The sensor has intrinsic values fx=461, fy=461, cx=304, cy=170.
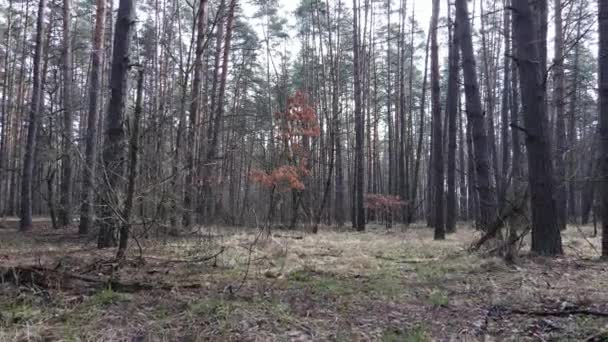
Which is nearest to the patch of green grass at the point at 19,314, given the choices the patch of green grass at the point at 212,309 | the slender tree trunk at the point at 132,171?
the patch of green grass at the point at 212,309

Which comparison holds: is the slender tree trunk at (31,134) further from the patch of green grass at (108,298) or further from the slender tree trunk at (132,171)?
the patch of green grass at (108,298)

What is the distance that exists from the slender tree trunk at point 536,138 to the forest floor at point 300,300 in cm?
39

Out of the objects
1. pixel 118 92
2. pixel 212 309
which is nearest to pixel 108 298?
pixel 212 309

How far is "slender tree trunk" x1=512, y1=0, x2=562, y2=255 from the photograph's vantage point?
632cm

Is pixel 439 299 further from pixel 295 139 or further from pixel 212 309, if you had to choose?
pixel 295 139

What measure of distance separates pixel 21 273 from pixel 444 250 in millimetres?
6105

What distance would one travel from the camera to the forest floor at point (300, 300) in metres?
3.13

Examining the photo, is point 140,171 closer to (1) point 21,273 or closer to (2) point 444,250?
(1) point 21,273

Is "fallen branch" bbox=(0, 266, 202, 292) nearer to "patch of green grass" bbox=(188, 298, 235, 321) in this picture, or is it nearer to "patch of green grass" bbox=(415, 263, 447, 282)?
"patch of green grass" bbox=(188, 298, 235, 321)

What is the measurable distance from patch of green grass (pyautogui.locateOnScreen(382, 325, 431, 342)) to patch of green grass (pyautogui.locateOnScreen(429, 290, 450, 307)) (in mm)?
724

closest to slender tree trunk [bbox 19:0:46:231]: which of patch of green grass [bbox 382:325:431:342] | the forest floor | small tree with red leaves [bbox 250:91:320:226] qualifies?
small tree with red leaves [bbox 250:91:320:226]

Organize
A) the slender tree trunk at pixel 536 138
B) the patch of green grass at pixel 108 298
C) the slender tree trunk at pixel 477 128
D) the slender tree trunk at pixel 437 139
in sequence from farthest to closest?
the slender tree trunk at pixel 437 139 < the slender tree trunk at pixel 477 128 < the slender tree trunk at pixel 536 138 < the patch of green grass at pixel 108 298

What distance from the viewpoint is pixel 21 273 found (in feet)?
13.9

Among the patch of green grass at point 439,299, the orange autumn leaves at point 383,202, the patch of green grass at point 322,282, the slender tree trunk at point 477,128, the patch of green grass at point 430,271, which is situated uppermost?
the slender tree trunk at point 477,128
